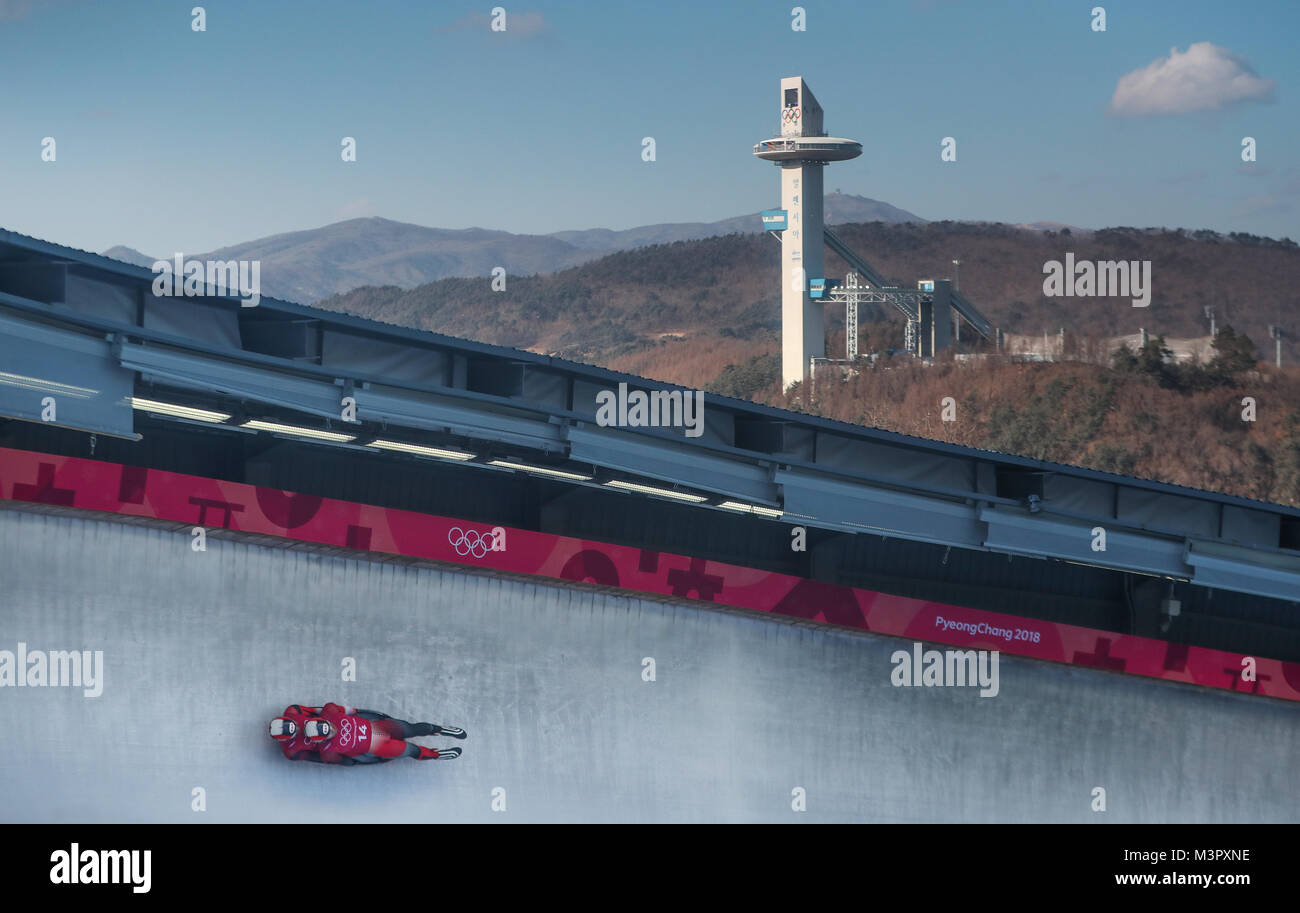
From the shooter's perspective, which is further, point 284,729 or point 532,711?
point 532,711

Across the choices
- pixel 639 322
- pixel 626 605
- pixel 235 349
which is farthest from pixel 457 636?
pixel 639 322

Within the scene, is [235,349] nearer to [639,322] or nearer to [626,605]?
[626,605]
